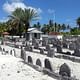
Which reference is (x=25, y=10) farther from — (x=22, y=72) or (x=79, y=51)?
(x=22, y=72)

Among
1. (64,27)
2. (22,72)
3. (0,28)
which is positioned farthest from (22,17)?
(64,27)

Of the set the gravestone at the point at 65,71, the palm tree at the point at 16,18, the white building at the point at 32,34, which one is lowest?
the gravestone at the point at 65,71

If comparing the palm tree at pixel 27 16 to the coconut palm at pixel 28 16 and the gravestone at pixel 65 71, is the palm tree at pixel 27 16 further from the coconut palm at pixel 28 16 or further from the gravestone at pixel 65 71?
the gravestone at pixel 65 71

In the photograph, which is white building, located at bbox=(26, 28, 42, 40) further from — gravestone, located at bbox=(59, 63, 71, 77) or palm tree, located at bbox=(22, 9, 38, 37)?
gravestone, located at bbox=(59, 63, 71, 77)

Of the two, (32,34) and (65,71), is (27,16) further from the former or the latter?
(65,71)

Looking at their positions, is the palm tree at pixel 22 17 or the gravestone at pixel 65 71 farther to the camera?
the palm tree at pixel 22 17

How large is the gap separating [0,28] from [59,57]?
64.8 metres

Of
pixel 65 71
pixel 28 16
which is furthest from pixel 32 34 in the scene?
pixel 65 71

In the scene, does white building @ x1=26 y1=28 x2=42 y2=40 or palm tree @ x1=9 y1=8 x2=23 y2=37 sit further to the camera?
white building @ x1=26 y1=28 x2=42 y2=40

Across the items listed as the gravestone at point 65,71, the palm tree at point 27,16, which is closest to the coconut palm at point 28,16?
the palm tree at point 27,16

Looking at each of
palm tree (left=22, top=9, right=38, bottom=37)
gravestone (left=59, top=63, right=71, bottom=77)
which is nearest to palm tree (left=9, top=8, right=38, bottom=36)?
palm tree (left=22, top=9, right=38, bottom=37)

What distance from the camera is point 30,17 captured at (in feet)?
182

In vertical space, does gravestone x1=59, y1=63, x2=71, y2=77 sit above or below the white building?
below

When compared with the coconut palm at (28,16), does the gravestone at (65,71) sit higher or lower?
lower
